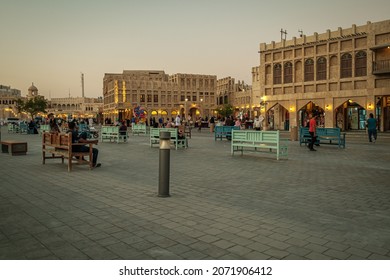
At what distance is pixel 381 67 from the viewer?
1266 inches

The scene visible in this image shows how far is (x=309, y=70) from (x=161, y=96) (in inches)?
2102

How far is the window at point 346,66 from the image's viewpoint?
34.6 meters

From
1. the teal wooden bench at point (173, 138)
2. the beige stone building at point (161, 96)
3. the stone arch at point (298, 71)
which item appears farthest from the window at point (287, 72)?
the beige stone building at point (161, 96)

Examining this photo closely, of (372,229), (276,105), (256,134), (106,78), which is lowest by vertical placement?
(372,229)

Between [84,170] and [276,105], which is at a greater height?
[276,105]

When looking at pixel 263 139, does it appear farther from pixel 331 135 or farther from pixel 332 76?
pixel 332 76

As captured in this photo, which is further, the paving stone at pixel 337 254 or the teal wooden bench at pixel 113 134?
the teal wooden bench at pixel 113 134

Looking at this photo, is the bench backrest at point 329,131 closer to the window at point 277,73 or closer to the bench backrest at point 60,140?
the bench backrest at point 60,140

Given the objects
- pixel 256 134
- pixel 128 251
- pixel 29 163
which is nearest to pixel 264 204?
pixel 128 251

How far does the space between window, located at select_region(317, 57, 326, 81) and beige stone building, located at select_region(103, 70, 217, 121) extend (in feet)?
151

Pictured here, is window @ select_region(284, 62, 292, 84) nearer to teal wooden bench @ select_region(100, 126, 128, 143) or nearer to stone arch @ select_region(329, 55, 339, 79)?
stone arch @ select_region(329, 55, 339, 79)

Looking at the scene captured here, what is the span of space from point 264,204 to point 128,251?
9.67 ft

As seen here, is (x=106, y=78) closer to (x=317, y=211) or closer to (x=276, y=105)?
(x=276, y=105)

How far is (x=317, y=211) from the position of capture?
18.4 ft
